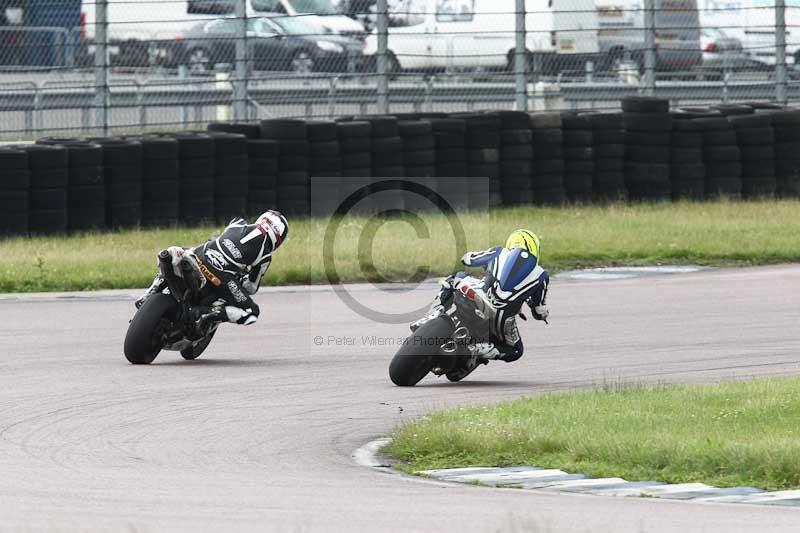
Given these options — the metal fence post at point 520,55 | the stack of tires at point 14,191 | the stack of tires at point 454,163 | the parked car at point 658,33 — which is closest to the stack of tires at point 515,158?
the stack of tires at point 454,163

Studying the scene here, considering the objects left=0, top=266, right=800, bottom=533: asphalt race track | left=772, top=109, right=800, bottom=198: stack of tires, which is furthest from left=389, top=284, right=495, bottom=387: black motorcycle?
left=772, top=109, right=800, bottom=198: stack of tires

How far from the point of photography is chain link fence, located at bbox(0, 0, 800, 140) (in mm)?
19250

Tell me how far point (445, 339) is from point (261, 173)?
8.72 m

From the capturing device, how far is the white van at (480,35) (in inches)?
829

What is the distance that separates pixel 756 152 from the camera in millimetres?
20812

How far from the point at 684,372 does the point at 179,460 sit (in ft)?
14.1

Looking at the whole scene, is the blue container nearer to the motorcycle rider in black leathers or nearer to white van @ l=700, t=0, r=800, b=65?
the motorcycle rider in black leathers

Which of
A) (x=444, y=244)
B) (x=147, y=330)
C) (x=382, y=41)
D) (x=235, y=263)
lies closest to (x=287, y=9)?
(x=382, y=41)

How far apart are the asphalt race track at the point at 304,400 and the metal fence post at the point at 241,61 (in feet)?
17.4

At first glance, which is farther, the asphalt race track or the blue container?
the blue container

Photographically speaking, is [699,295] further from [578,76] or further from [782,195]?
[578,76]

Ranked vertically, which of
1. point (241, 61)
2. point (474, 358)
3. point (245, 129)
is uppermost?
point (241, 61)

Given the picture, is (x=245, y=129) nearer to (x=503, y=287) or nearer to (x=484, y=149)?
(x=484, y=149)

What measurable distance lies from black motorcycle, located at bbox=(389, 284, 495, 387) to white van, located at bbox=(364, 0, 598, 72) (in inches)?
414
